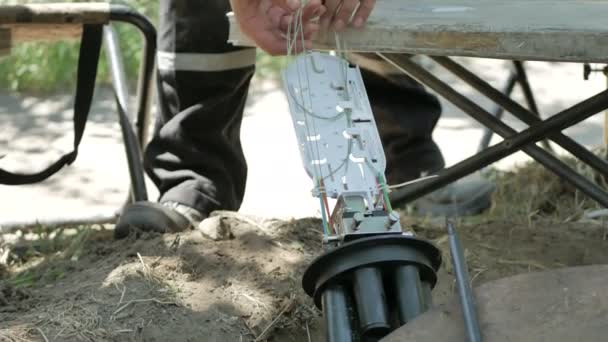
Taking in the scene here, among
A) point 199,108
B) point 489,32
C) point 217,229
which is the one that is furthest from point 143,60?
point 489,32

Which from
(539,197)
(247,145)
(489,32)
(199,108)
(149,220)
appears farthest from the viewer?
(247,145)

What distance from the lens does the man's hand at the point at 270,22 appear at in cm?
189

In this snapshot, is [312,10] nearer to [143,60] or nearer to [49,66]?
[143,60]

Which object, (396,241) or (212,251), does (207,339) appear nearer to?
(212,251)

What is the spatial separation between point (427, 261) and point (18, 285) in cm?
115

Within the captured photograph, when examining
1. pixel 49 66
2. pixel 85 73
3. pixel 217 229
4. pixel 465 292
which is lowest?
pixel 465 292

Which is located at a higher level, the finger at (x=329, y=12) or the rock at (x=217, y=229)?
the finger at (x=329, y=12)

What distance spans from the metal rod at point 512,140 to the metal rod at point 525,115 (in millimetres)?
49

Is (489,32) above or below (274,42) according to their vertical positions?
below

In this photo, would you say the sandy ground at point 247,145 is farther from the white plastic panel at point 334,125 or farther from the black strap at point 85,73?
the white plastic panel at point 334,125

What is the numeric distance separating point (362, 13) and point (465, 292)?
78cm

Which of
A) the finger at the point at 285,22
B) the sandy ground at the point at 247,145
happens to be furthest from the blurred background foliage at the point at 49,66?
the finger at the point at 285,22

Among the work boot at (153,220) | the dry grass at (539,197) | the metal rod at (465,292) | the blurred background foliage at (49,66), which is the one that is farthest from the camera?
the blurred background foliage at (49,66)

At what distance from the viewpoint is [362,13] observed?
1886 mm
